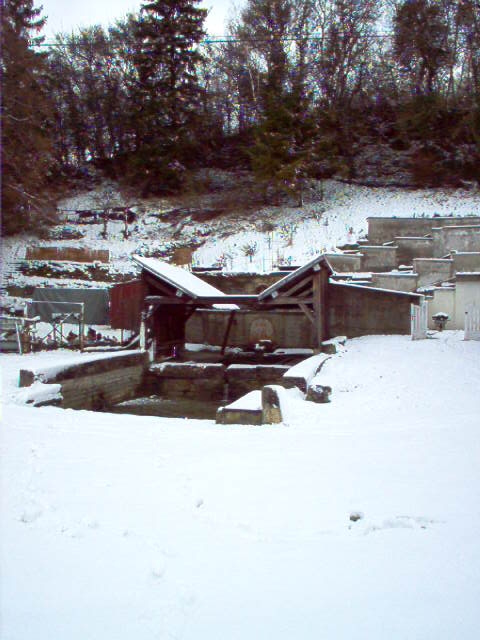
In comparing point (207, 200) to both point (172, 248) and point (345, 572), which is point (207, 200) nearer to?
point (172, 248)

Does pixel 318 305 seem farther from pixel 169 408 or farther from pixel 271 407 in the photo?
pixel 271 407

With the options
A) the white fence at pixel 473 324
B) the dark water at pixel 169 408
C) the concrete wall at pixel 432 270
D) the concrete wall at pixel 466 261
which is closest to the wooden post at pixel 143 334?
the dark water at pixel 169 408

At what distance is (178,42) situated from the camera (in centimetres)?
3200

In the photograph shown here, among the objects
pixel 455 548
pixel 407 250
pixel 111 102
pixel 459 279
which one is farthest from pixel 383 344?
pixel 111 102

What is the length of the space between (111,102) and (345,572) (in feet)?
114

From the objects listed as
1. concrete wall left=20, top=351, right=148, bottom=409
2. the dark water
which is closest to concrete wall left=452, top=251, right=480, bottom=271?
the dark water

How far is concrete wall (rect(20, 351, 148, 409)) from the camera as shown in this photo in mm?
11023

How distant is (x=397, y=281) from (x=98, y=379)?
10.6 meters

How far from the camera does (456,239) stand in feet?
66.8

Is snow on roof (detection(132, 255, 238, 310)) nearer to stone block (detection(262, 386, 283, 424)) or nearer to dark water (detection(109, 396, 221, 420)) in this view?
dark water (detection(109, 396, 221, 420))

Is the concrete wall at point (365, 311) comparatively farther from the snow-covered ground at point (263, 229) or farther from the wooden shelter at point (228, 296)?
the snow-covered ground at point (263, 229)

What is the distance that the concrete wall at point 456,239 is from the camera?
20141 mm

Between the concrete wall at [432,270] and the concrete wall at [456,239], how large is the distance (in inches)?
74.7

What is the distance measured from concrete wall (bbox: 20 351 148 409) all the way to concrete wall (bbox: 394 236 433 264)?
1143 centimetres
